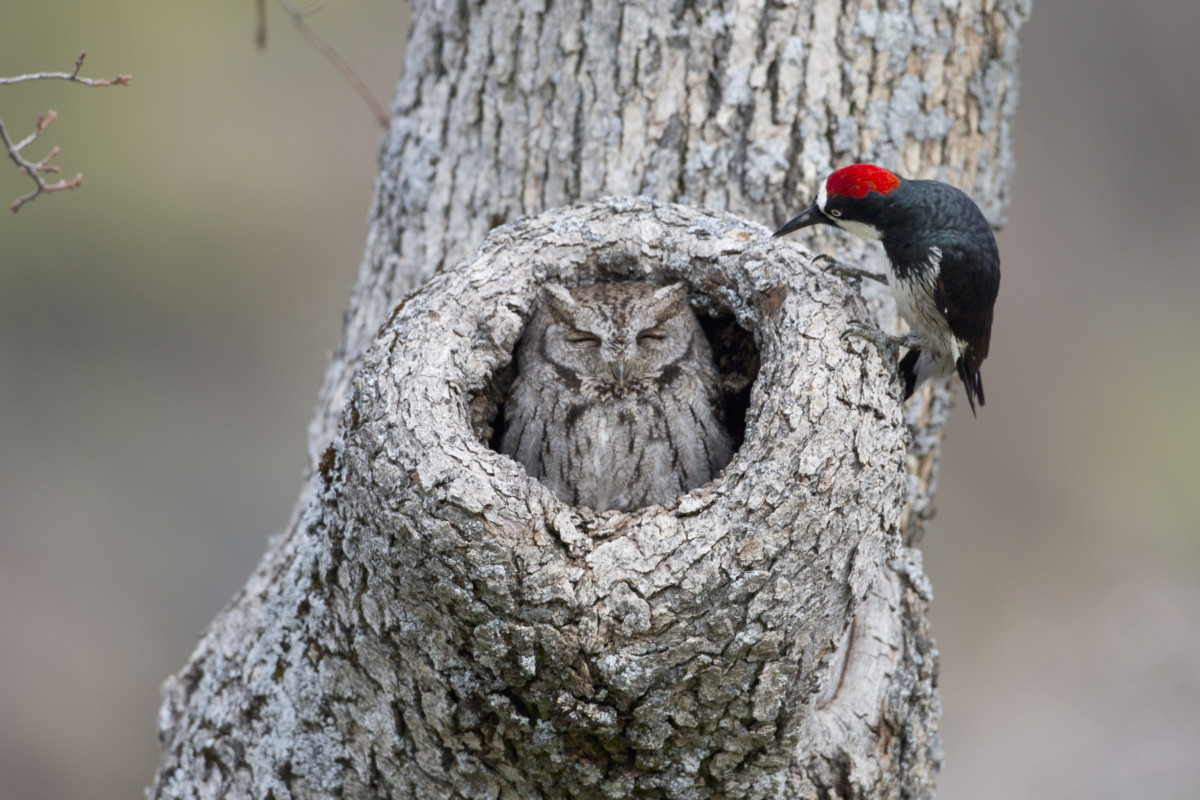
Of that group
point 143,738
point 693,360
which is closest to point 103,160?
point 143,738

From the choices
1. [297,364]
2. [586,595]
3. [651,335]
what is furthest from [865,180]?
[297,364]

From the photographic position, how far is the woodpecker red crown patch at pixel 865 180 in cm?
231

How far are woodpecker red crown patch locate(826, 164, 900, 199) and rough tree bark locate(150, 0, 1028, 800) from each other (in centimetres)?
22

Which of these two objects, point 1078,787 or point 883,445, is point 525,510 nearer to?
point 883,445

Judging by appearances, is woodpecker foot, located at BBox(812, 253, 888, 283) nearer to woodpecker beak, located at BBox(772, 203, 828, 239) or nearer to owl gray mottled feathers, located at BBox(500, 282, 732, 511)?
woodpecker beak, located at BBox(772, 203, 828, 239)

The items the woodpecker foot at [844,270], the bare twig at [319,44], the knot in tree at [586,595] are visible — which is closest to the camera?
the knot in tree at [586,595]

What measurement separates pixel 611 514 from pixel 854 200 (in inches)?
40.9

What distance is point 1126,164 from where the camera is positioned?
6.84 meters

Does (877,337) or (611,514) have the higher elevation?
(877,337)

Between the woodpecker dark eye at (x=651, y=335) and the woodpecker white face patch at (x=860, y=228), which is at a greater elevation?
the woodpecker white face patch at (x=860, y=228)

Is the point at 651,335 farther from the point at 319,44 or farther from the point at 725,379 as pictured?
the point at 319,44

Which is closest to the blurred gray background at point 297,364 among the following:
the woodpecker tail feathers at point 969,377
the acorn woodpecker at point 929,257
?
the woodpecker tail feathers at point 969,377

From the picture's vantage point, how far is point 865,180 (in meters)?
2.31

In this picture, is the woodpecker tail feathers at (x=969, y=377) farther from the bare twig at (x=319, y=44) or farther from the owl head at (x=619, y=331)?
the bare twig at (x=319, y=44)
